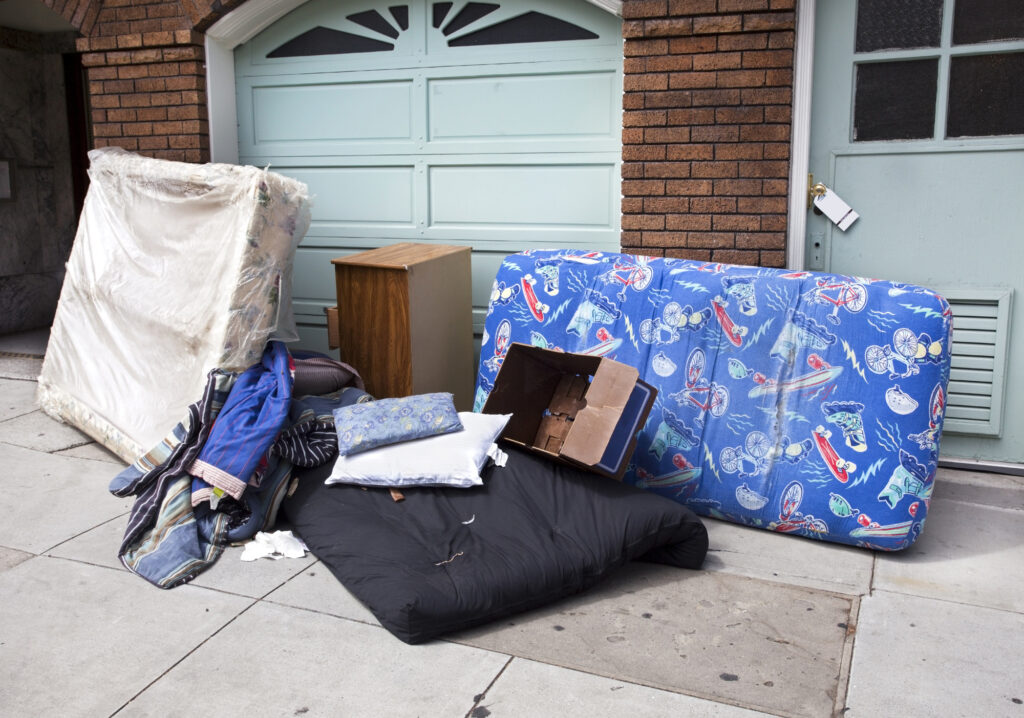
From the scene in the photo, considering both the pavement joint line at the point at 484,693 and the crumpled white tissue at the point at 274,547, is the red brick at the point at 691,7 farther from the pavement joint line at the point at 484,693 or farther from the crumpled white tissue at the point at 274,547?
the pavement joint line at the point at 484,693

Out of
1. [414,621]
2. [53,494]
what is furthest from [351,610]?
[53,494]

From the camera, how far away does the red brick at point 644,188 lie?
4.73m

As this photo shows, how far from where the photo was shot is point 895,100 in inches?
175

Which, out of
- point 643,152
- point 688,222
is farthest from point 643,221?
Answer: point 643,152

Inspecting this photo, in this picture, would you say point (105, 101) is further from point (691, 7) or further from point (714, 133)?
point (714, 133)

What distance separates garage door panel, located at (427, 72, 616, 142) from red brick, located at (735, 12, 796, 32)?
81 centimetres

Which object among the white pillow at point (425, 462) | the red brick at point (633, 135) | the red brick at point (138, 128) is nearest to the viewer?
the white pillow at point (425, 462)

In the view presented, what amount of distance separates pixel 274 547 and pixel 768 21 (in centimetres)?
333

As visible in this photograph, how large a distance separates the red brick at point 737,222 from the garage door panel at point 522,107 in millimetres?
845

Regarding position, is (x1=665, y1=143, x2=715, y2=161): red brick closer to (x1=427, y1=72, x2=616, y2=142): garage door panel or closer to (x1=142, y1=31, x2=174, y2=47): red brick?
(x1=427, y1=72, x2=616, y2=142): garage door panel

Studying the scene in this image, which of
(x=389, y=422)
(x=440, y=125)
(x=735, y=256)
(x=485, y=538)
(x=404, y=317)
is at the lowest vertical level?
(x=485, y=538)

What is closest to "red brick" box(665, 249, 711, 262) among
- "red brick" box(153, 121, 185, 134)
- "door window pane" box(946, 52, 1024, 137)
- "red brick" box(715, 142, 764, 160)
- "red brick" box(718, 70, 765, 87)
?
"red brick" box(715, 142, 764, 160)

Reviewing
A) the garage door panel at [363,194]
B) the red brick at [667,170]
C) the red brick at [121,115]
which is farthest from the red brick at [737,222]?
the red brick at [121,115]

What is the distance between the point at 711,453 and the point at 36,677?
2.65 meters
